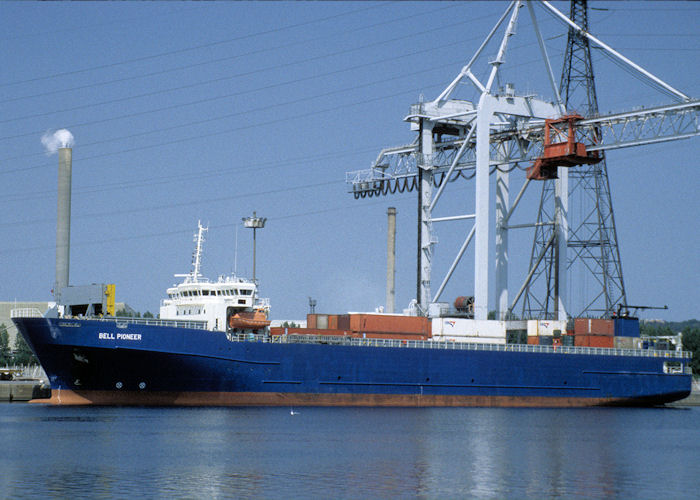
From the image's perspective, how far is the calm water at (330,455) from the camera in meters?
23.8

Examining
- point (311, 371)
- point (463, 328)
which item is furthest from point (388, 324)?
point (311, 371)

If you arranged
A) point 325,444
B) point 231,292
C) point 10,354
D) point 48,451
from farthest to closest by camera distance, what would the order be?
point 10,354
point 231,292
point 325,444
point 48,451

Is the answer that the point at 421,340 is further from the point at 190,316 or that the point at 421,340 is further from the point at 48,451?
the point at 48,451

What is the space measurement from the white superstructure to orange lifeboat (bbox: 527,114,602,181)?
16.2 meters

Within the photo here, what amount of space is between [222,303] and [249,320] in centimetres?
217

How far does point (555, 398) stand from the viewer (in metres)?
54.9

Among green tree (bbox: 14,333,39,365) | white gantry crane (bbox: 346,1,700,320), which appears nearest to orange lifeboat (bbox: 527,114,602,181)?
white gantry crane (bbox: 346,1,700,320)

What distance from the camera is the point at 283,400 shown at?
4691cm

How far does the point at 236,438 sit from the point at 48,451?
646 centimetres

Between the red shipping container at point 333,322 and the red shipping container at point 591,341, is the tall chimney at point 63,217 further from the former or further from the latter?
the red shipping container at point 591,341

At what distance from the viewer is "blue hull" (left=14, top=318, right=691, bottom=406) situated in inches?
1694

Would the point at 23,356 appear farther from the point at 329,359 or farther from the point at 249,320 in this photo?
the point at 329,359

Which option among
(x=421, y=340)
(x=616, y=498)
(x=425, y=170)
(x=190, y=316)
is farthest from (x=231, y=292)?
(x=616, y=498)

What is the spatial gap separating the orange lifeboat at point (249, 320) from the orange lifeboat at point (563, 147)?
16.3 metres
